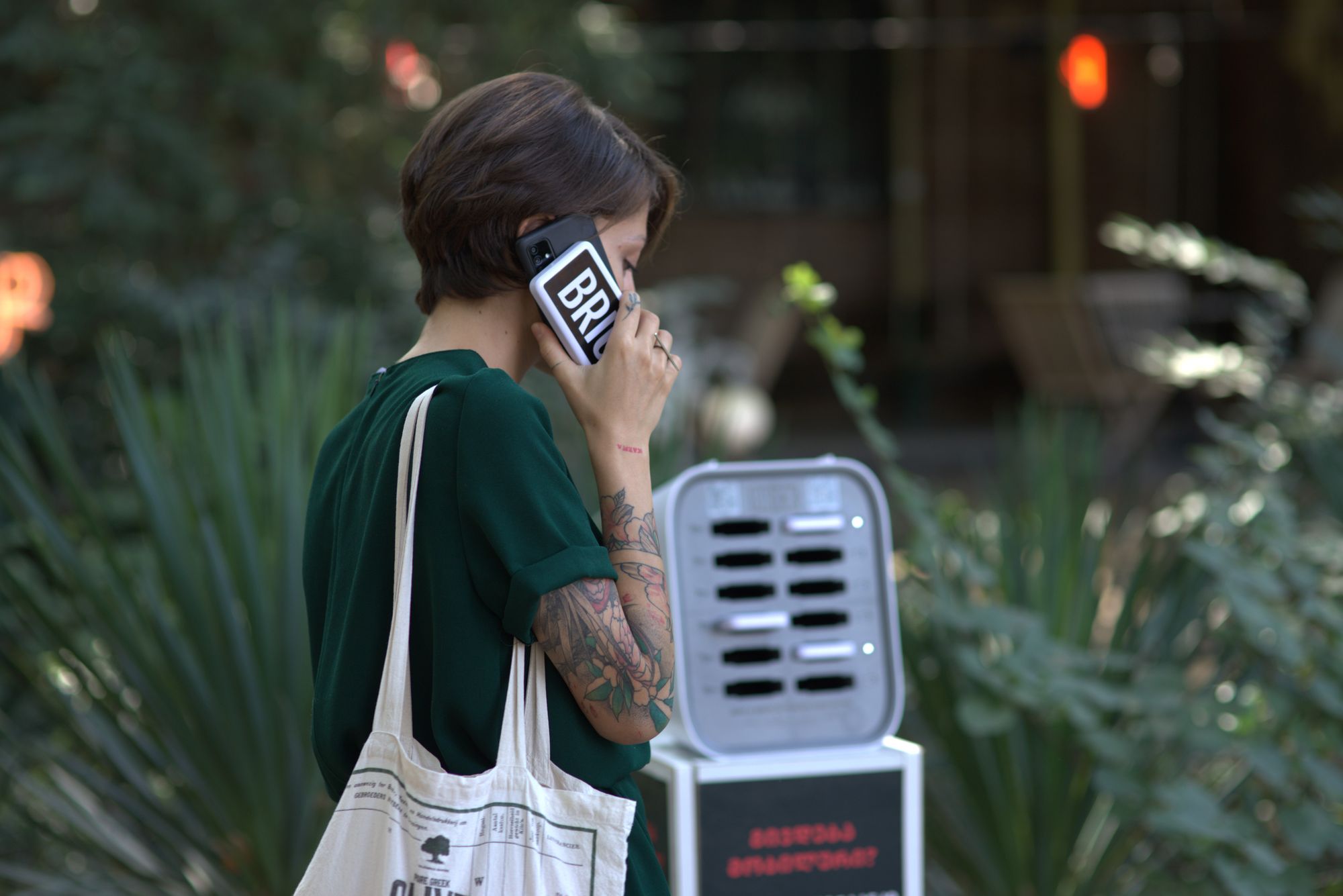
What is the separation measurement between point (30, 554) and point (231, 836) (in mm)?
953

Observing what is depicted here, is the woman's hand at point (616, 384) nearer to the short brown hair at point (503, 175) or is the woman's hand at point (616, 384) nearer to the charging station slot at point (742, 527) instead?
the short brown hair at point (503, 175)

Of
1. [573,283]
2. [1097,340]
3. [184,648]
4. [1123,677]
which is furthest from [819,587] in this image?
[1097,340]

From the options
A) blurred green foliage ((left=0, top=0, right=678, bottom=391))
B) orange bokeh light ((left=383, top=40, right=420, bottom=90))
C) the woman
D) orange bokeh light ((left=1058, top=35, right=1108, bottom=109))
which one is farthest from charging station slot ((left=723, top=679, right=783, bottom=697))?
orange bokeh light ((left=1058, top=35, right=1108, bottom=109))

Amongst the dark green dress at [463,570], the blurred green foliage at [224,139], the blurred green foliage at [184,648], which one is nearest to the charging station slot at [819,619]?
the dark green dress at [463,570]

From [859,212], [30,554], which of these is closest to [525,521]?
[30,554]

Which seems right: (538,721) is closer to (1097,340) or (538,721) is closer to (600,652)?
(600,652)

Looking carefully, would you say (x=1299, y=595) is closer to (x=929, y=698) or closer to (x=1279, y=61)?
(x=929, y=698)

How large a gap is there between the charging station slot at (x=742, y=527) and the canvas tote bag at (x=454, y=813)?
526 mm

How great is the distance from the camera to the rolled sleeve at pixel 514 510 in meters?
1.04

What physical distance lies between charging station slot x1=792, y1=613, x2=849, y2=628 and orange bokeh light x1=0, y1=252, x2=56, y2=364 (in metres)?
2.84

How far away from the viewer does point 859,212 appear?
33.0 ft

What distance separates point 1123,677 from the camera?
2.31m

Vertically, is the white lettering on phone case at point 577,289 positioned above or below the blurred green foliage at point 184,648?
above

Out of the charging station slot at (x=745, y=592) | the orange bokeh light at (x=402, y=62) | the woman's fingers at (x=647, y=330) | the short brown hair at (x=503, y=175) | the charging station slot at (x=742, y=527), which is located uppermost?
the orange bokeh light at (x=402, y=62)
